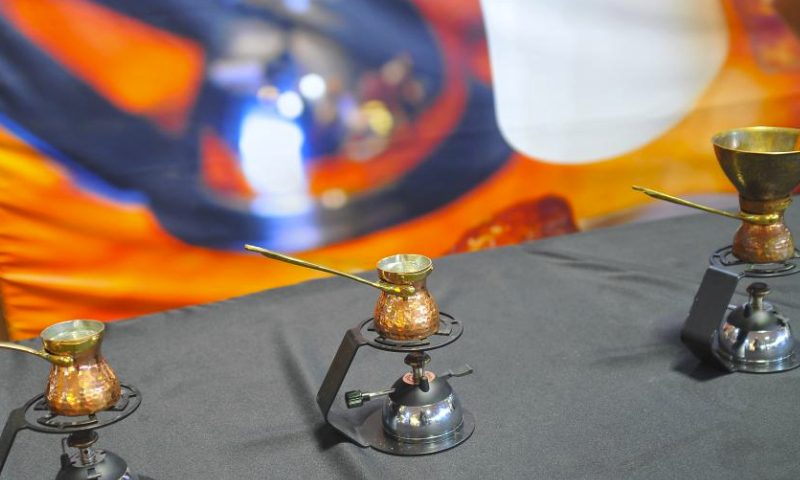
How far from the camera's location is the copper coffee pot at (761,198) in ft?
4.11

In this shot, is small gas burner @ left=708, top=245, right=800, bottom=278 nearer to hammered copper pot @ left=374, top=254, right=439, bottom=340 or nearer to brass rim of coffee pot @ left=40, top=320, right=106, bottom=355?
hammered copper pot @ left=374, top=254, right=439, bottom=340

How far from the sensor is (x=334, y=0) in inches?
75.1

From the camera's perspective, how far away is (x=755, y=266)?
134 cm

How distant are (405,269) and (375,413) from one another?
0.26m

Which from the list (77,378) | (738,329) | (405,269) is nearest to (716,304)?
(738,329)

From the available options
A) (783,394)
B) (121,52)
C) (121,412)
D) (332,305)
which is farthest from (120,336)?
(783,394)

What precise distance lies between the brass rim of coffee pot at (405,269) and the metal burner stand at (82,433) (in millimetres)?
342

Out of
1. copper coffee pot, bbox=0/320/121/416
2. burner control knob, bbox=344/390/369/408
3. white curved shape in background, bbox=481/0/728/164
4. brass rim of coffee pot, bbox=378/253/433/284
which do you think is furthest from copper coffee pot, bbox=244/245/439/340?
white curved shape in background, bbox=481/0/728/164

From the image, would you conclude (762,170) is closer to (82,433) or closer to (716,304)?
(716,304)

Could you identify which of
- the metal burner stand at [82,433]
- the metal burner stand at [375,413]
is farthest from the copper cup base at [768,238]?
the metal burner stand at [82,433]

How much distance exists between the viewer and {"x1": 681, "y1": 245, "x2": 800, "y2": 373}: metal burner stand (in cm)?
134

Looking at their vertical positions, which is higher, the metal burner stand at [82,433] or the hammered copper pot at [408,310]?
the hammered copper pot at [408,310]

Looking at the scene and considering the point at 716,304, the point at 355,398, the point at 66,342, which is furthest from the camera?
the point at 716,304

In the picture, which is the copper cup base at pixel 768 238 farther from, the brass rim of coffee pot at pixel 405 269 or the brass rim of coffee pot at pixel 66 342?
the brass rim of coffee pot at pixel 66 342
